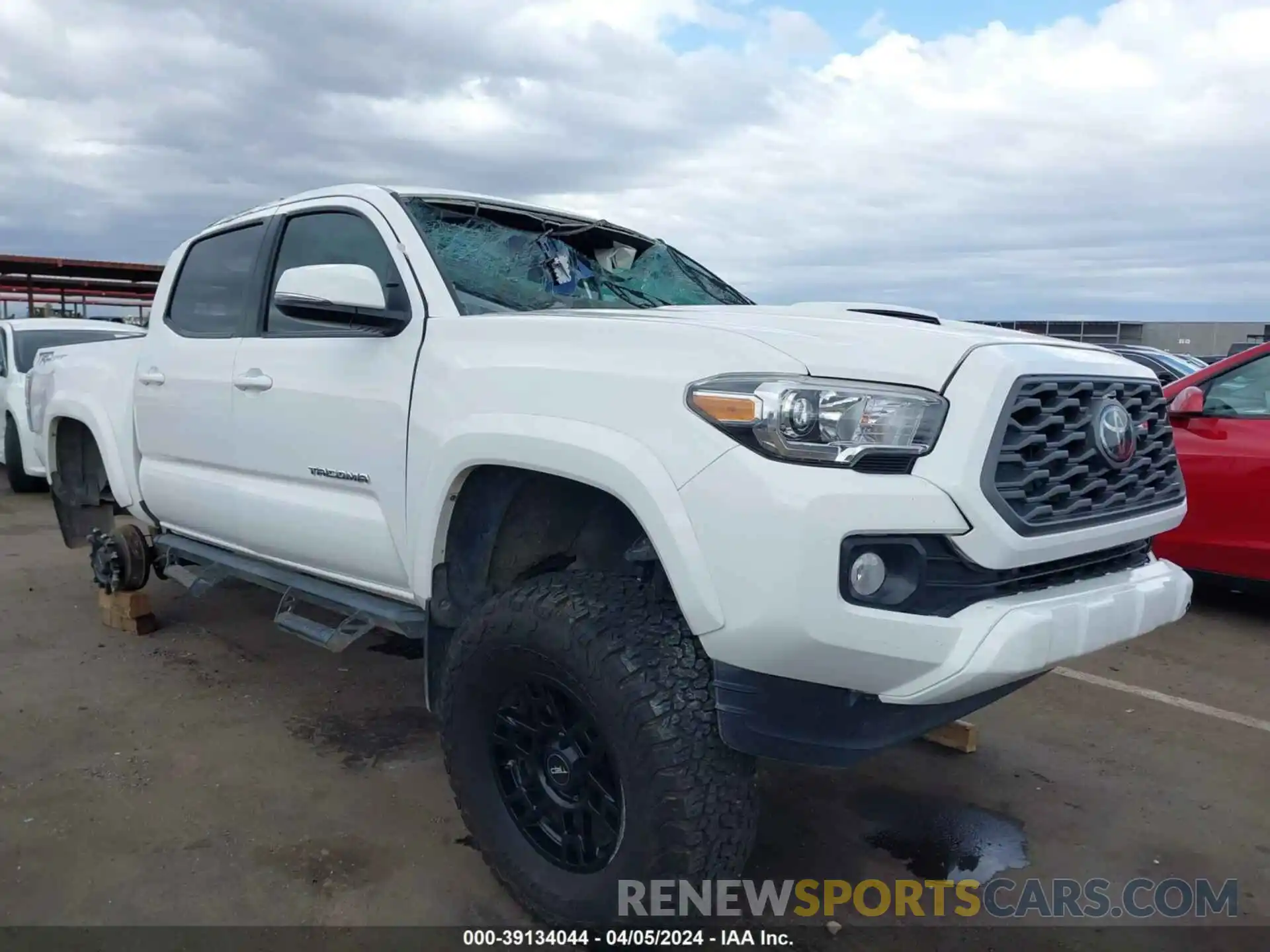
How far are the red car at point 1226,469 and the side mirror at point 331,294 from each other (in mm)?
4448

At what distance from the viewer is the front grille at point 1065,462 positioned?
7.04 ft

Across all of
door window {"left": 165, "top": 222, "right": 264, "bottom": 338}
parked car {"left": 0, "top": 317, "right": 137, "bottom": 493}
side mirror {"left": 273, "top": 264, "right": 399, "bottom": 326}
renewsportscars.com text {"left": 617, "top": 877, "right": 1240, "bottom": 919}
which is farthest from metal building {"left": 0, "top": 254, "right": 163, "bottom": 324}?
renewsportscars.com text {"left": 617, "top": 877, "right": 1240, "bottom": 919}

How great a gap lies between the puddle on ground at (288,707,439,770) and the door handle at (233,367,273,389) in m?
1.34

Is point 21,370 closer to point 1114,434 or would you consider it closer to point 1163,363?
point 1114,434

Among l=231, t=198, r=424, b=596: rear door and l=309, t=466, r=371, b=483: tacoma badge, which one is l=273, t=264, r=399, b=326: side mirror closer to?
l=231, t=198, r=424, b=596: rear door

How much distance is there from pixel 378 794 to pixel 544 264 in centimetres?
186

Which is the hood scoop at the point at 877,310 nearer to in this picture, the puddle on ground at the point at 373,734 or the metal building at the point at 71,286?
the puddle on ground at the point at 373,734

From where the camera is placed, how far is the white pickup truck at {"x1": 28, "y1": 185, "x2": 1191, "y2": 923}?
6.66ft

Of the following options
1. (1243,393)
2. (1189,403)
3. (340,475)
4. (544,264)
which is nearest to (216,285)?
(340,475)

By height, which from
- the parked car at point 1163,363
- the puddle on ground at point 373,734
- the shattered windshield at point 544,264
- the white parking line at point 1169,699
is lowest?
the puddle on ground at point 373,734

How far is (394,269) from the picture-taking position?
10.2 ft

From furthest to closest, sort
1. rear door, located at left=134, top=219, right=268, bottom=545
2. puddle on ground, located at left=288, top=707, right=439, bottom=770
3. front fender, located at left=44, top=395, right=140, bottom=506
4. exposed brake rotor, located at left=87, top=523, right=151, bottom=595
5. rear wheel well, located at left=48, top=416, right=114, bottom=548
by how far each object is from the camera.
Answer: rear wheel well, located at left=48, top=416, right=114, bottom=548 < exposed brake rotor, located at left=87, top=523, right=151, bottom=595 < front fender, located at left=44, top=395, right=140, bottom=506 < rear door, located at left=134, top=219, right=268, bottom=545 < puddle on ground, located at left=288, top=707, right=439, bottom=770

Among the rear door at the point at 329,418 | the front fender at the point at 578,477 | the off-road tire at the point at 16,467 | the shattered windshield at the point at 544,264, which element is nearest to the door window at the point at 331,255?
the rear door at the point at 329,418

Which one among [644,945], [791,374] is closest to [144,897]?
[644,945]
